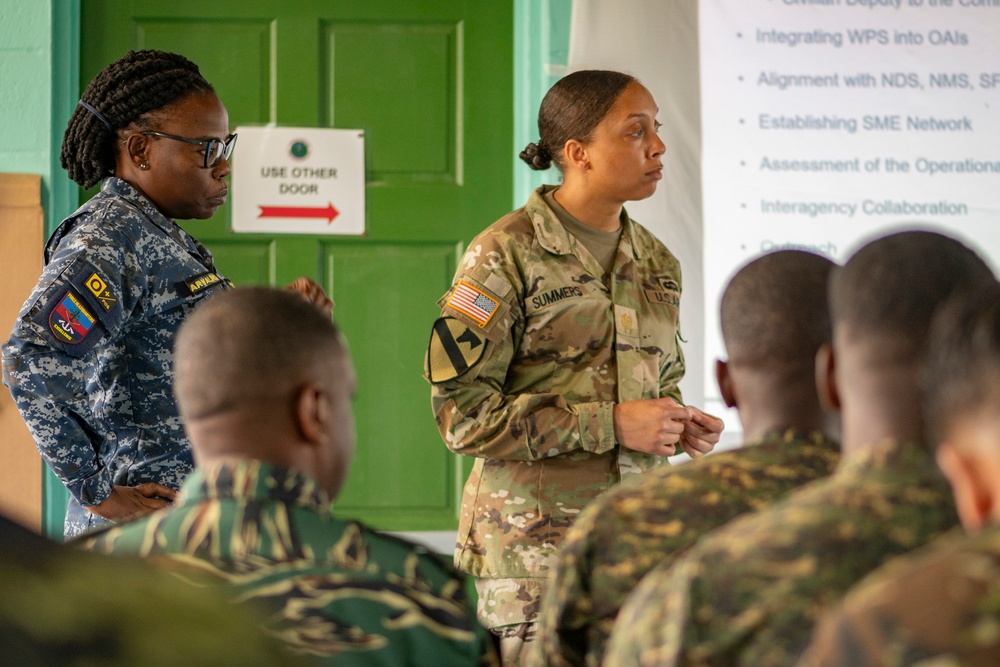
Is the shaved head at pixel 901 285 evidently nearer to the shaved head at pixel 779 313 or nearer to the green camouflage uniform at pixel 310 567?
the shaved head at pixel 779 313

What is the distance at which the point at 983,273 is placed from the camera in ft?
→ 4.64

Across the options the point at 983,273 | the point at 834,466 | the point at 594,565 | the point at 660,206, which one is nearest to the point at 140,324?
the point at 594,565

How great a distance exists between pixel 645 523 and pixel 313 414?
451 mm

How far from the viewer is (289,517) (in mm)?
1334

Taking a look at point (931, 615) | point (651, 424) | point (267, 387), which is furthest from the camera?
point (651, 424)

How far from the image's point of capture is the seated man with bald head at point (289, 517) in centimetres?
117

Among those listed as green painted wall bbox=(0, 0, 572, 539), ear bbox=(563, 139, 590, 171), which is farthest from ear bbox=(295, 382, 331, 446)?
green painted wall bbox=(0, 0, 572, 539)

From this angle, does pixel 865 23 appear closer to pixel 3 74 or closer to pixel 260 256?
pixel 260 256

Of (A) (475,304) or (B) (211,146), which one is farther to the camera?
(A) (475,304)

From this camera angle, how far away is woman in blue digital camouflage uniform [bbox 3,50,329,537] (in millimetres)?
2293

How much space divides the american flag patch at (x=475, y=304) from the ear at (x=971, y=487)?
174cm

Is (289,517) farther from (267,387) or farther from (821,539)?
(821,539)

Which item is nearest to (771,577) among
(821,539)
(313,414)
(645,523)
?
(821,539)

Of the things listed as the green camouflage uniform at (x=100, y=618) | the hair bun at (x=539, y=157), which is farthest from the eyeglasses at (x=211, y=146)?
the green camouflage uniform at (x=100, y=618)
